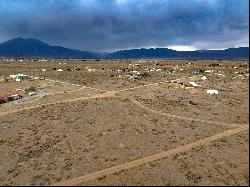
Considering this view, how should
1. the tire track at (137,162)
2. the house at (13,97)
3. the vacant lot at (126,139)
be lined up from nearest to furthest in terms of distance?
the tire track at (137,162), the vacant lot at (126,139), the house at (13,97)

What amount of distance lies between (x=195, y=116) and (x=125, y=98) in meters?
14.8

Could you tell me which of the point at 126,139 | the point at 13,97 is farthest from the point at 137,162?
the point at 13,97

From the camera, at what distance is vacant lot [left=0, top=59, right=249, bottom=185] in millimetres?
33625

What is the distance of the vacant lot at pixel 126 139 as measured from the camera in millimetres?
33625

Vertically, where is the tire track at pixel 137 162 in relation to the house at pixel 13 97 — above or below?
above

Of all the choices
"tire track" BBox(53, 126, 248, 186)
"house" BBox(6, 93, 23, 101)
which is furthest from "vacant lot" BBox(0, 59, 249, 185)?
"house" BBox(6, 93, 23, 101)

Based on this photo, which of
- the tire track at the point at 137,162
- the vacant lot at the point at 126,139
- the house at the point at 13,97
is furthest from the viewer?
the house at the point at 13,97

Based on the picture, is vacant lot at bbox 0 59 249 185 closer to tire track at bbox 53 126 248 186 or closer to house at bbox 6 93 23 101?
tire track at bbox 53 126 248 186

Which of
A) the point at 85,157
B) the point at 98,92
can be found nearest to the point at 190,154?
the point at 85,157

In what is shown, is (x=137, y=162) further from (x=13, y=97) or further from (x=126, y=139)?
(x=13, y=97)

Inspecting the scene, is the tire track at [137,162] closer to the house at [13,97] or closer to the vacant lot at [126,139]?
the vacant lot at [126,139]

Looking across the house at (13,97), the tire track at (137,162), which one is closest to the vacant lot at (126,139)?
the tire track at (137,162)

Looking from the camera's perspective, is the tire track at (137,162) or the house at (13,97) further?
the house at (13,97)

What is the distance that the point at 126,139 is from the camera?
4244cm
